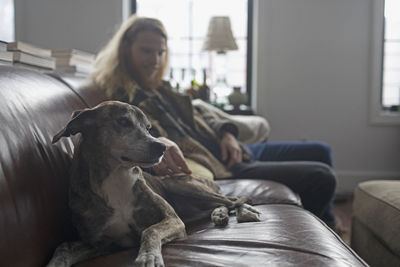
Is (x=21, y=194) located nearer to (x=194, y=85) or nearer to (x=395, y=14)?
(x=194, y=85)

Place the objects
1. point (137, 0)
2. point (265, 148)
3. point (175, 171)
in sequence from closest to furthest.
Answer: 1. point (175, 171)
2. point (265, 148)
3. point (137, 0)

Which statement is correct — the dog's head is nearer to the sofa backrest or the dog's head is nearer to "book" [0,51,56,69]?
the sofa backrest

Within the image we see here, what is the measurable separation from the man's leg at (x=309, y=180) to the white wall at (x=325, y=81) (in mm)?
2000

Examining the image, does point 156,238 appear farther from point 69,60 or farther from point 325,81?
point 325,81

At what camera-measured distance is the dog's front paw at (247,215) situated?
1.28 meters

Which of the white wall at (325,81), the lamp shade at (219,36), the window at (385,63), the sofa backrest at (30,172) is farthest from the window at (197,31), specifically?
the sofa backrest at (30,172)

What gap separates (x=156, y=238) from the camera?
1000mm

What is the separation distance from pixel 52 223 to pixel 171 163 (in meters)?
0.49

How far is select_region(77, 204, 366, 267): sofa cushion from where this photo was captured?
3.10 feet

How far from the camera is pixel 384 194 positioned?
1.83m

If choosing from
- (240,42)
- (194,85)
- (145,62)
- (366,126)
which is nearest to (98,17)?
(194,85)

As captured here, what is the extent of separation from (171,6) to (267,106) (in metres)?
1.42

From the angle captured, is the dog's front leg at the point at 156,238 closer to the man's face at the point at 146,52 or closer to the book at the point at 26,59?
the book at the point at 26,59

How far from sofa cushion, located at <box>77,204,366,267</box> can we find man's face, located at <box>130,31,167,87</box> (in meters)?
0.88
